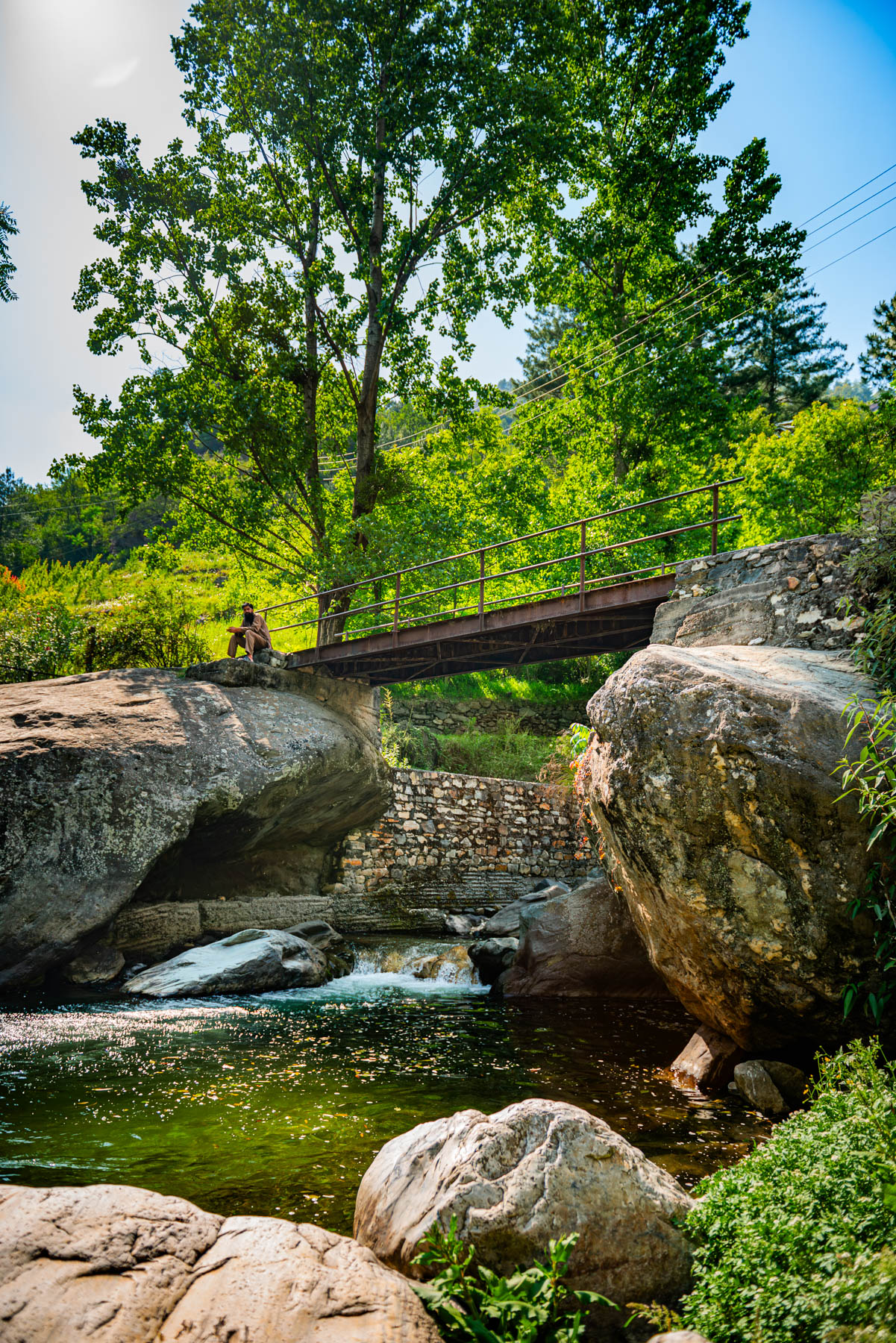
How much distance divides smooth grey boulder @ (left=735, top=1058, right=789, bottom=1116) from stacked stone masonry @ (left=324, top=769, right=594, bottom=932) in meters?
10.1

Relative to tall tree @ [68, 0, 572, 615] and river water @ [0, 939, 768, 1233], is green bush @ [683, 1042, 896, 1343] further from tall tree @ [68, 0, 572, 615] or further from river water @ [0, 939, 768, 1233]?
tall tree @ [68, 0, 572, 615]

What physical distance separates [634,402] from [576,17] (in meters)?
9.71

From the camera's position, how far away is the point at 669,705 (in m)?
6.18

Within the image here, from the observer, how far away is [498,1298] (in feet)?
9.59

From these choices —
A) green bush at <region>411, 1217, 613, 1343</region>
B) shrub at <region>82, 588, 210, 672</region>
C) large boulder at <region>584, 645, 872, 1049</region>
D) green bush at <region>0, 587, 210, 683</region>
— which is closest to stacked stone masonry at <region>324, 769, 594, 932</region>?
shrub at <region>82, 588, 210, 672</region>

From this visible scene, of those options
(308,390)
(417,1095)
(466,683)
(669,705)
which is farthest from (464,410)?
(417,1095)

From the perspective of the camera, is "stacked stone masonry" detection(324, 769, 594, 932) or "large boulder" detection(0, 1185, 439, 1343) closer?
"large boulder" detection(0, 1185, 439, 1343)

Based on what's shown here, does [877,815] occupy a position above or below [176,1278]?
above

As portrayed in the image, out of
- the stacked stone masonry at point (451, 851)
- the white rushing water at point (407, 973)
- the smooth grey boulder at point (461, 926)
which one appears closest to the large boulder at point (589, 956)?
the white rushing water at point (407, 973)

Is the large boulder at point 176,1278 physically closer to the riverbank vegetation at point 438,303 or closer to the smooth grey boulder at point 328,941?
the smooth grey boulder at point 328,941

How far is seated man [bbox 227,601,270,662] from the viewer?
14945mm

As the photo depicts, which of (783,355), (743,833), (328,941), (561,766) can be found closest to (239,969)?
(328,941)

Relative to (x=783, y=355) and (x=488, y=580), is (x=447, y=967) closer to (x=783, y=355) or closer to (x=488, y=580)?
(x=488, y=580)

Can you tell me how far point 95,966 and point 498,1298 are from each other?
900cm
